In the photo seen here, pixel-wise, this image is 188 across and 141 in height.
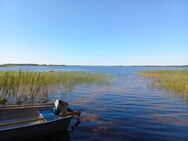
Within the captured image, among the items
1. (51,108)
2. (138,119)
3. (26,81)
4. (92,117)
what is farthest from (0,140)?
(26,81)

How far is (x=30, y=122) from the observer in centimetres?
779

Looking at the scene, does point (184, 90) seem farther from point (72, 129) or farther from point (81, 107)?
point (72, 129)

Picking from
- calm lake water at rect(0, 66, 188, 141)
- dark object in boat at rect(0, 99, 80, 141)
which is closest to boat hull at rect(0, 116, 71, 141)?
dark object in boat at rect(0, 99, 80, 141)

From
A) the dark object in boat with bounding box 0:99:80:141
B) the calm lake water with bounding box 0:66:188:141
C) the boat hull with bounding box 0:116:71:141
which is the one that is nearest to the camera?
the boat hull with bounding box 0:116:71:141

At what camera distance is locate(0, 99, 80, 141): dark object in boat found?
20.0 feet

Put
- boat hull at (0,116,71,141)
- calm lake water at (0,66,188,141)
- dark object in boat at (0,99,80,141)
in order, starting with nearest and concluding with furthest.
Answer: boat hull at (0,116,71,141)
dark object in boat at (0,99,80,141)
calm lake water at (0,66,188,141)

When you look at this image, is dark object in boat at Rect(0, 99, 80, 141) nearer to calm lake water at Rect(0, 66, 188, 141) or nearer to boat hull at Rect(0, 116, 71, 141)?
boat hull at Rect(0, 116, 71, 141)

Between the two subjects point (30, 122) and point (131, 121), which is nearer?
point (30, 122)

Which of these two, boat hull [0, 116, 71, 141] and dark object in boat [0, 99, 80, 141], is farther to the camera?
dark object in boat [0, 99, 80, 141]

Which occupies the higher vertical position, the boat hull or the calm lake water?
the boat hull

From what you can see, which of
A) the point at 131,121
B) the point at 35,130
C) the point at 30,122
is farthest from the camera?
the point at 131,121

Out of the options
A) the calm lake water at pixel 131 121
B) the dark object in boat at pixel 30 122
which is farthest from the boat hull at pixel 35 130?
the calm lake water at pixel 131 121

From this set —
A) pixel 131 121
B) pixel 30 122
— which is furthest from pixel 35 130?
pixel 131 121

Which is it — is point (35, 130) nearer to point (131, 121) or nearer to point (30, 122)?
point (30, 122)
